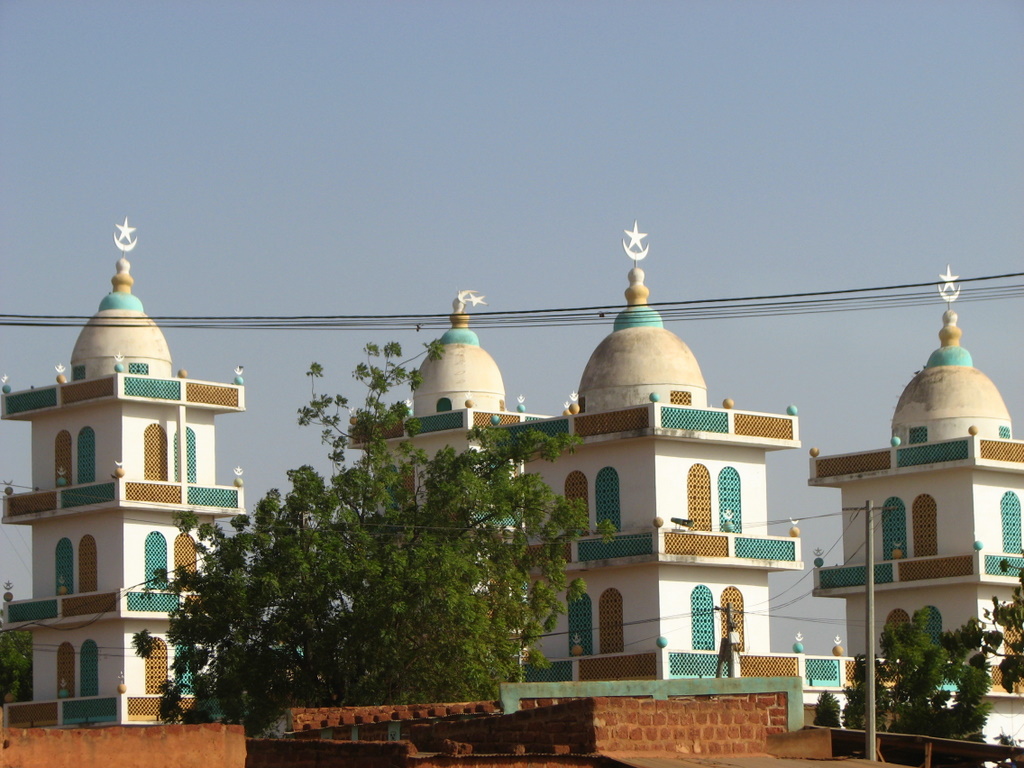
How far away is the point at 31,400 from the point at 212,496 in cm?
453

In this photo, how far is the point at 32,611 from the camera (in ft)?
143

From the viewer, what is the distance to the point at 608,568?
3841 cm

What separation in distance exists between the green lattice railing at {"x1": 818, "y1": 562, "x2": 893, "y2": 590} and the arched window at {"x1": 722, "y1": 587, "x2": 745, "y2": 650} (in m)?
4.23

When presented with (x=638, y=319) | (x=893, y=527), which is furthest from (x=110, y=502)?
Answer: (x=893, y=527)

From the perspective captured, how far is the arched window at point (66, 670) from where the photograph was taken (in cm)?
4291

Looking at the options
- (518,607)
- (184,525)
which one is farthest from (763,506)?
(184,525)

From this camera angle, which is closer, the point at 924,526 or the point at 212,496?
the point at 924,526

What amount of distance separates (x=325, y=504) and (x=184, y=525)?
228 centimetres

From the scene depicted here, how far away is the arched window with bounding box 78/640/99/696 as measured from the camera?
139ft

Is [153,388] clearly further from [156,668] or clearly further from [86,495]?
[156,668]

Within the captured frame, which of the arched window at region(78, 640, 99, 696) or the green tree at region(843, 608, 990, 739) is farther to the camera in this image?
the arched window at region(78, 640, 99, 696)

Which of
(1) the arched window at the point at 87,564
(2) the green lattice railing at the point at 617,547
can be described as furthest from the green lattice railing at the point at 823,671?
(1) the arched window at the point at 87,564

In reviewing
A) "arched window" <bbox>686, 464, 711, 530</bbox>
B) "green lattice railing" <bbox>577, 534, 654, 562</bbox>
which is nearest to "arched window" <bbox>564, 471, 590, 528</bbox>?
"green lattice railing" <bbox>577, 534, 654, 562</bbox>

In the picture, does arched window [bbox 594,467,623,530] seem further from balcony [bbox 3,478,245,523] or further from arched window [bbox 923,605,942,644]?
balcony [bbox 3,478,245,523]
